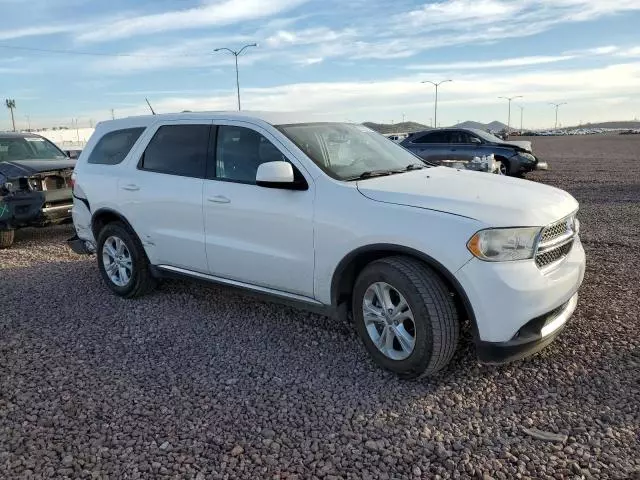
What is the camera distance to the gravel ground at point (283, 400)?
9.57ft

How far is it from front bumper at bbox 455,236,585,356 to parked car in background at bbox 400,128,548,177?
12534mm

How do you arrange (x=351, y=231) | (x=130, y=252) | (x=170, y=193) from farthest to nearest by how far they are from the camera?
(x=130, y=252) < (x=170, y=193) < (x=351, y=231)

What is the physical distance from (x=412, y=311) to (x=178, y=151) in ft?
8.95

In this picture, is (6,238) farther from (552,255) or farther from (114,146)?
(552,255)

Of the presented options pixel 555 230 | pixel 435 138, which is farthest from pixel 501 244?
pixel 435 138

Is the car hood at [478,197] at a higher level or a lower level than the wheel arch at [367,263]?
higher

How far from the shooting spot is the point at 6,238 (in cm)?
841

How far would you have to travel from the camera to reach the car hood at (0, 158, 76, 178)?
26.8 ft

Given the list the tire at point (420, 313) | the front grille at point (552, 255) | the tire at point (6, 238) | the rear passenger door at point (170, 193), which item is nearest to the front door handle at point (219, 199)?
the rear passenger door at point (170, 193)

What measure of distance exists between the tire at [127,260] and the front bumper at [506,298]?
336cm

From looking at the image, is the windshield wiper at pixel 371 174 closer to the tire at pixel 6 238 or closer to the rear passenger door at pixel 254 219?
the rear passenger door at pixel 254 219

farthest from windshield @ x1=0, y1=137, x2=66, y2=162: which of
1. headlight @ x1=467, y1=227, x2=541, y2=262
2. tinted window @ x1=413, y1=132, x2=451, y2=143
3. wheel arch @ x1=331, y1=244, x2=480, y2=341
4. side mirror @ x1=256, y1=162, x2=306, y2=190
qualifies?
tinted window @ x1=413, y1=132, x2=451, y2=143

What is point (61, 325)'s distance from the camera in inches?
197

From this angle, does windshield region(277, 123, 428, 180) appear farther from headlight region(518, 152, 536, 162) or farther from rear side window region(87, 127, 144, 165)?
headlight region(518, 152, 536, 162)
